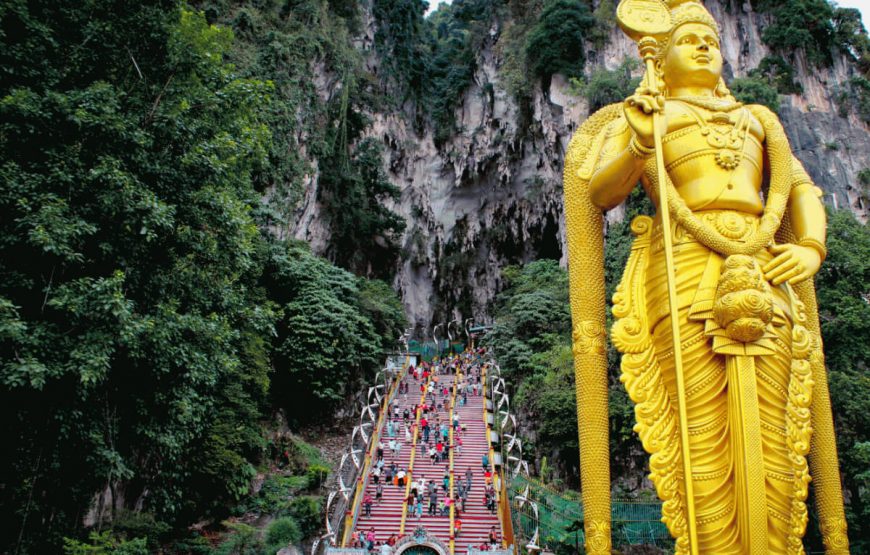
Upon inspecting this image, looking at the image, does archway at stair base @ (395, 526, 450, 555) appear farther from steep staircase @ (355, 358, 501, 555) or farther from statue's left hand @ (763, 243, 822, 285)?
statue's left hand @ (763, 243, 822, 285)

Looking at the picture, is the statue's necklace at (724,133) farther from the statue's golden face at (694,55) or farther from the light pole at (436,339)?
the light pole at (436,339)

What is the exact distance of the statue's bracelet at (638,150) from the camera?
3.95m

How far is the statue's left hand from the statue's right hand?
43.0 inches

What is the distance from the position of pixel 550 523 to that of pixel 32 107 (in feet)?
26.3

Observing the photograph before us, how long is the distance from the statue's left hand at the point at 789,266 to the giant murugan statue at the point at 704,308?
11mm

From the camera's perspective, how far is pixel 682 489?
3838mm

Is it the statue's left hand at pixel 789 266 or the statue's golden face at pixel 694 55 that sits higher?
the statue's golden face at pixel 694 55

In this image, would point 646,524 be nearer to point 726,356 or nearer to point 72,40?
point 726,356

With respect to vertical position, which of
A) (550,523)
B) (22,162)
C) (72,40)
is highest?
(72,40)

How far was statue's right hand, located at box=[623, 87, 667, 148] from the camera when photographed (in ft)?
12.5

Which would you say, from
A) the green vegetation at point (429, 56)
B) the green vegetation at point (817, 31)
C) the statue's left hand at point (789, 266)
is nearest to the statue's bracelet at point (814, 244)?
the statue's left hand at point (789, 266)

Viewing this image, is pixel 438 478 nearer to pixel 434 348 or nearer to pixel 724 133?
pixel 724 133

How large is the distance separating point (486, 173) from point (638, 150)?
22.6 m

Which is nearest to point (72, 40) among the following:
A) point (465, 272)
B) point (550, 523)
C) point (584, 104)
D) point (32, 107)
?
point (32, 107)
